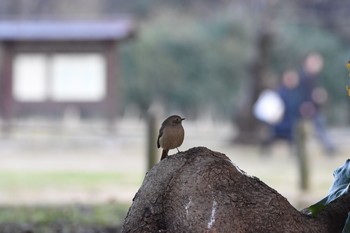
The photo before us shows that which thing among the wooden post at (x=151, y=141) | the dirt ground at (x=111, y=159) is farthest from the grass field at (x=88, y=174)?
the wooden post at (x=151, y=141)

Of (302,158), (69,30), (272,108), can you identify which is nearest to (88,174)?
(302,158)

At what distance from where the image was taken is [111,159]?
19.4 meters

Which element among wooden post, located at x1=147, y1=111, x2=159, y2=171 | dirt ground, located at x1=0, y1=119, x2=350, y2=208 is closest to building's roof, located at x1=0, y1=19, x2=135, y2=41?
dirt ground, located at x1=0, y1=119, x2=350, y2=208

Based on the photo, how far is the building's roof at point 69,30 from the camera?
925 inches

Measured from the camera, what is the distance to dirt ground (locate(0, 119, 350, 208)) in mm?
11891

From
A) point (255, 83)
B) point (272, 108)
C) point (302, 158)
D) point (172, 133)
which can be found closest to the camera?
point (172, 133)

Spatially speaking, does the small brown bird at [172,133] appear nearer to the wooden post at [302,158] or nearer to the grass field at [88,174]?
the grass field at [88,174]

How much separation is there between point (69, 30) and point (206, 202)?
827 inches

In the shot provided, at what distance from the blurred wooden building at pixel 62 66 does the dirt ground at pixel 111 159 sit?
0.84 m

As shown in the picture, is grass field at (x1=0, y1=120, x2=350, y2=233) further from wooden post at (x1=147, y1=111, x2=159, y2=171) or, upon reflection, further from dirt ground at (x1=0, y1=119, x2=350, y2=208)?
wooden post at (x1=147, y1=111, x2=159, y2=171)

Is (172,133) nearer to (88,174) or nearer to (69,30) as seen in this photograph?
(88,174)

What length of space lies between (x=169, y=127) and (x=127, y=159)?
622 inches

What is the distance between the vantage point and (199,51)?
1404 inches

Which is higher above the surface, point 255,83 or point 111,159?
point 255,83
